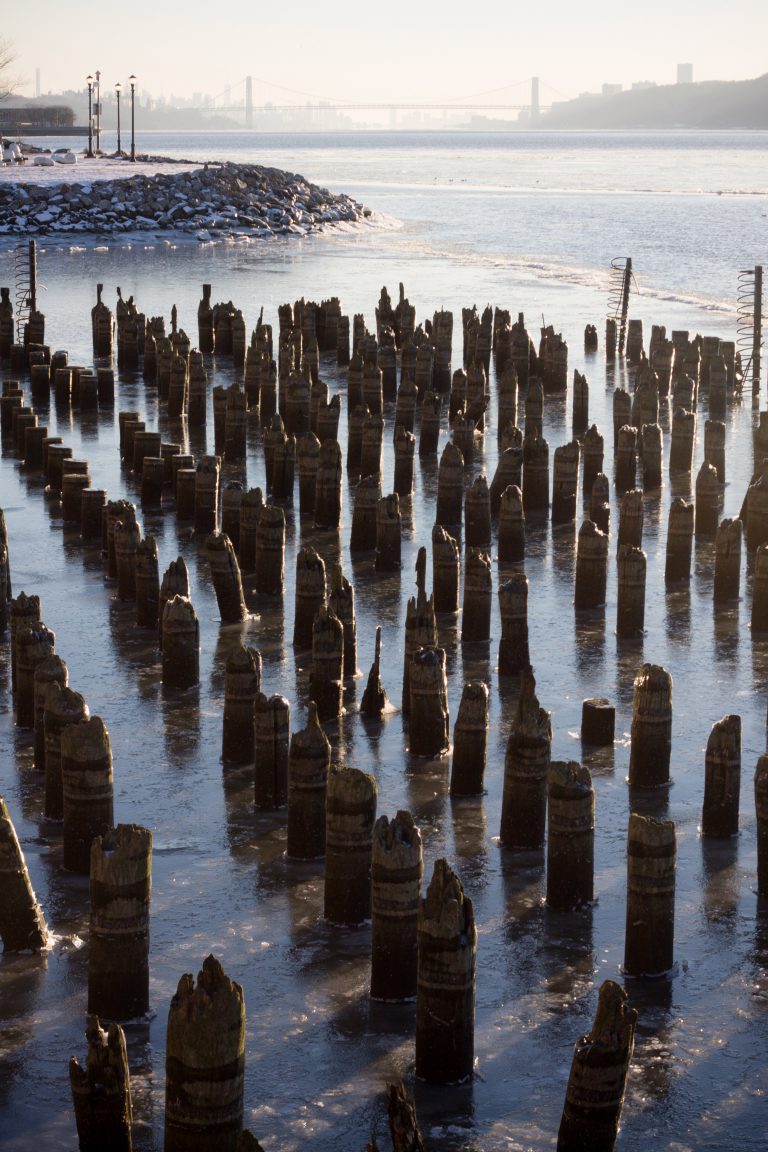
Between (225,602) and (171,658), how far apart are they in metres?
2.14

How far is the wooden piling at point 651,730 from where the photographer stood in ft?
40.4

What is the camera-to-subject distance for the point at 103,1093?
294 inches

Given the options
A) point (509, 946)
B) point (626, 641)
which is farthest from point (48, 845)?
point (626, 641)

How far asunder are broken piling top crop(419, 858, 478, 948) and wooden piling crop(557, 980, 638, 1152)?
0.94 m

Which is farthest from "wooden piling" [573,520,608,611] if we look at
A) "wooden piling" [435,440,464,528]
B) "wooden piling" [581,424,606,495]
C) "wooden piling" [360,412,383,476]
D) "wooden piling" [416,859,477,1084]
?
"wooden piling" [416,859,477,1084]

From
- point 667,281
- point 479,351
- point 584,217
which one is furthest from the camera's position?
point 584,217

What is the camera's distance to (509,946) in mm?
9992

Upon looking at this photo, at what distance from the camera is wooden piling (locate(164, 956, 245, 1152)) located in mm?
7344

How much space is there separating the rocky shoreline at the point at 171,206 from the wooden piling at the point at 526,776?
63089mm

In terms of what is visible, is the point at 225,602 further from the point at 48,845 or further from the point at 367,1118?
the point at 367,1118

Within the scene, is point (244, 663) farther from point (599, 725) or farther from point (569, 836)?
point (569, 836)

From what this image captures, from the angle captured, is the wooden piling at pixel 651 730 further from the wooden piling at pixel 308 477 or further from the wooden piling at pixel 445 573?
the wooden piling at pixel 308 477

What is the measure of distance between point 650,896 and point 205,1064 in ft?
10.1

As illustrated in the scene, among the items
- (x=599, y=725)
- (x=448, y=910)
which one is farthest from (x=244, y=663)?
(x=448, y=910)
